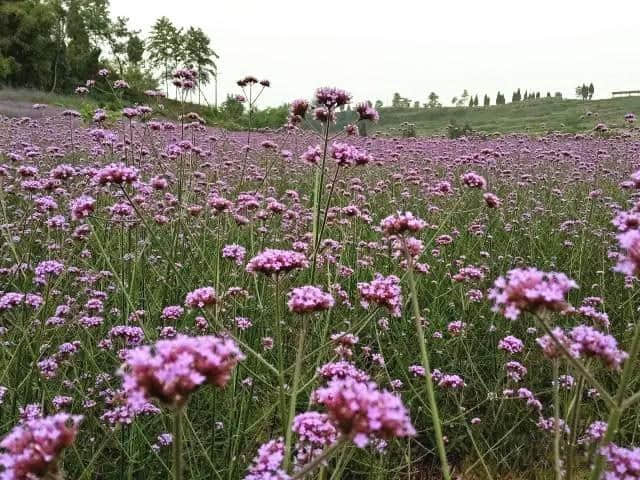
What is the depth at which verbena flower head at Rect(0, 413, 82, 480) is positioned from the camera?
1011 millimetres

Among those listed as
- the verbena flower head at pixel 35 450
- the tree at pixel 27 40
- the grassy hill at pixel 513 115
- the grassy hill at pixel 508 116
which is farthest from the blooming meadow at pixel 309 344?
the tree at pixel 27 40

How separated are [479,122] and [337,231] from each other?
42.2 meters

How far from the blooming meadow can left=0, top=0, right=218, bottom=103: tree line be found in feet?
101

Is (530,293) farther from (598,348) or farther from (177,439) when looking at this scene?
(177,439)

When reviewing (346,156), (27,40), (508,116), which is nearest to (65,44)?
(27,40)

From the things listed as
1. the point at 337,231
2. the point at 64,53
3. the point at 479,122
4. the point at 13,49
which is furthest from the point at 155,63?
the point at 337,231

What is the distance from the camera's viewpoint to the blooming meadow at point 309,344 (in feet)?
4.18

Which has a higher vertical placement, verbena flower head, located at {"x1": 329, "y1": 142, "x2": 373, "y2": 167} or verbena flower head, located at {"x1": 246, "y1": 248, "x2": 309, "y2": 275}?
verbena flower head, located at {"x1": 329, "y1": 142, "x2": 373, "y2": 167}

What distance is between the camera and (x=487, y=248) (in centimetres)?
584

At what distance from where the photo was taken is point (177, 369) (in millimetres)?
1042

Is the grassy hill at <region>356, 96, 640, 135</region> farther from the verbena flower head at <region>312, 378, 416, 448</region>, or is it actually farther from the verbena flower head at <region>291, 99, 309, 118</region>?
the verbena flower head at <region>312, 378, 416, 448</region>

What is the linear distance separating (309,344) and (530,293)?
2444 mm

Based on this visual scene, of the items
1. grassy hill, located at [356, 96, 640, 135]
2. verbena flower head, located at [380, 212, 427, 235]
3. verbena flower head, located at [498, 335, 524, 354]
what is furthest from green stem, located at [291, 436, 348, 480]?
grassy hill, located at [356, 96, 640, 135]

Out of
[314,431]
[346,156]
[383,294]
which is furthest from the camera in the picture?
[346,156]
